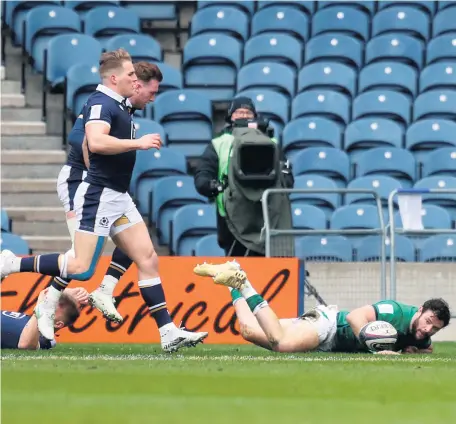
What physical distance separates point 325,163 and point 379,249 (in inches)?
105

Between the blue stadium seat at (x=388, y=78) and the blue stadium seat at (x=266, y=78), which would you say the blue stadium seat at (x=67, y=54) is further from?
the blue stadium seat at (x=388, y=78)

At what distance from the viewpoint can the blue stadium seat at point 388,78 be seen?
16.6 m

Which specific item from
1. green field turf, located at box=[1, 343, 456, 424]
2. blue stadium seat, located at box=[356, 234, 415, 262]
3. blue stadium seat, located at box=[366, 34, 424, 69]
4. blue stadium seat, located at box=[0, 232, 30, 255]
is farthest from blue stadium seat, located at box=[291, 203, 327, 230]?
green field turf, located at box=[1, 343, 456, 424]

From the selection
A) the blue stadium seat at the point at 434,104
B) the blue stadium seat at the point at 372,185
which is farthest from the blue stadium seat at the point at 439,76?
the blue stadium seat at the point at 372,185

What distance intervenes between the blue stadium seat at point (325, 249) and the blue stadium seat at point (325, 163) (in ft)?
6.55

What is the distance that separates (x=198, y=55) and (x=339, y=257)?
4.61 m

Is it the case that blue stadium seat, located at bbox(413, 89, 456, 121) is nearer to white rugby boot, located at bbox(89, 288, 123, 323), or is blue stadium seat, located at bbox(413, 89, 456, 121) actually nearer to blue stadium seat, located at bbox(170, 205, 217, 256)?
blue stadium seat, located at bbox(170, 205, 217, 256)

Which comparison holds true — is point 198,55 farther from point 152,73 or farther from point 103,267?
point 152,73

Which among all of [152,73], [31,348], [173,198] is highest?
[152,73]

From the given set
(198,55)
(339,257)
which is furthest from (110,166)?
(198,55)

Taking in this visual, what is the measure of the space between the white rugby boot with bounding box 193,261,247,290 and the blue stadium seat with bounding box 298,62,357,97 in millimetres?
7511

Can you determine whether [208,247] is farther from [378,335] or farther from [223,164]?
[378,335]

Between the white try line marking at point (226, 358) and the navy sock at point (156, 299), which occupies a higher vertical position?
the navy sock at point (156, 299)

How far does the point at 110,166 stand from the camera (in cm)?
885
